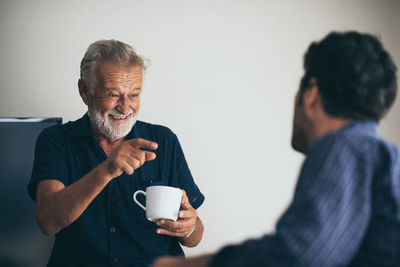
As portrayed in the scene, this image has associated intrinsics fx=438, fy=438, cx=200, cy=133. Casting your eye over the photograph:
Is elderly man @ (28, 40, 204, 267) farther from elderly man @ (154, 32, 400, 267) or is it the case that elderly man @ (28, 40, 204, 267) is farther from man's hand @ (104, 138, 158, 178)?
elderly man @ (154, 32, 400, 267)

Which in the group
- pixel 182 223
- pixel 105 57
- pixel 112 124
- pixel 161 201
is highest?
pixel 105 57

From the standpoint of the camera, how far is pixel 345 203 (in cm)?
70

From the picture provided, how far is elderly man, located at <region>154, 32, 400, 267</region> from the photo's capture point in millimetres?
693

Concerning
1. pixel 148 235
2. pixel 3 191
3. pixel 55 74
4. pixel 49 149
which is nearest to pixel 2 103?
pixel 55 74

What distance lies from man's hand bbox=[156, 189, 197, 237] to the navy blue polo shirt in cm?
14

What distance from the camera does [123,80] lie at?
64.8 inches

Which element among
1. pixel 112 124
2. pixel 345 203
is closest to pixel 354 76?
pixel 345 203

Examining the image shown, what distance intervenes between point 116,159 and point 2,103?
103cm

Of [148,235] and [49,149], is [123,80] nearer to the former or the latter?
[49,149]

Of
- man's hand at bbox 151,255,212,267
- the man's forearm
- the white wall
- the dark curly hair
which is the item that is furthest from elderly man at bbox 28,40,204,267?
the dark curly hair

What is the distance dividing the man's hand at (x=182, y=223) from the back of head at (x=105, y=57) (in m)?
0.57

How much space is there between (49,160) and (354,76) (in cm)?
110

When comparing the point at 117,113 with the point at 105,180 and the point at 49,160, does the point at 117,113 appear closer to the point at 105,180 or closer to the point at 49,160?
the point at 49,160

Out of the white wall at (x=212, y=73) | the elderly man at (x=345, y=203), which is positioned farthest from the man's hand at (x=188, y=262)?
the white wall at (x=212, y=73)
